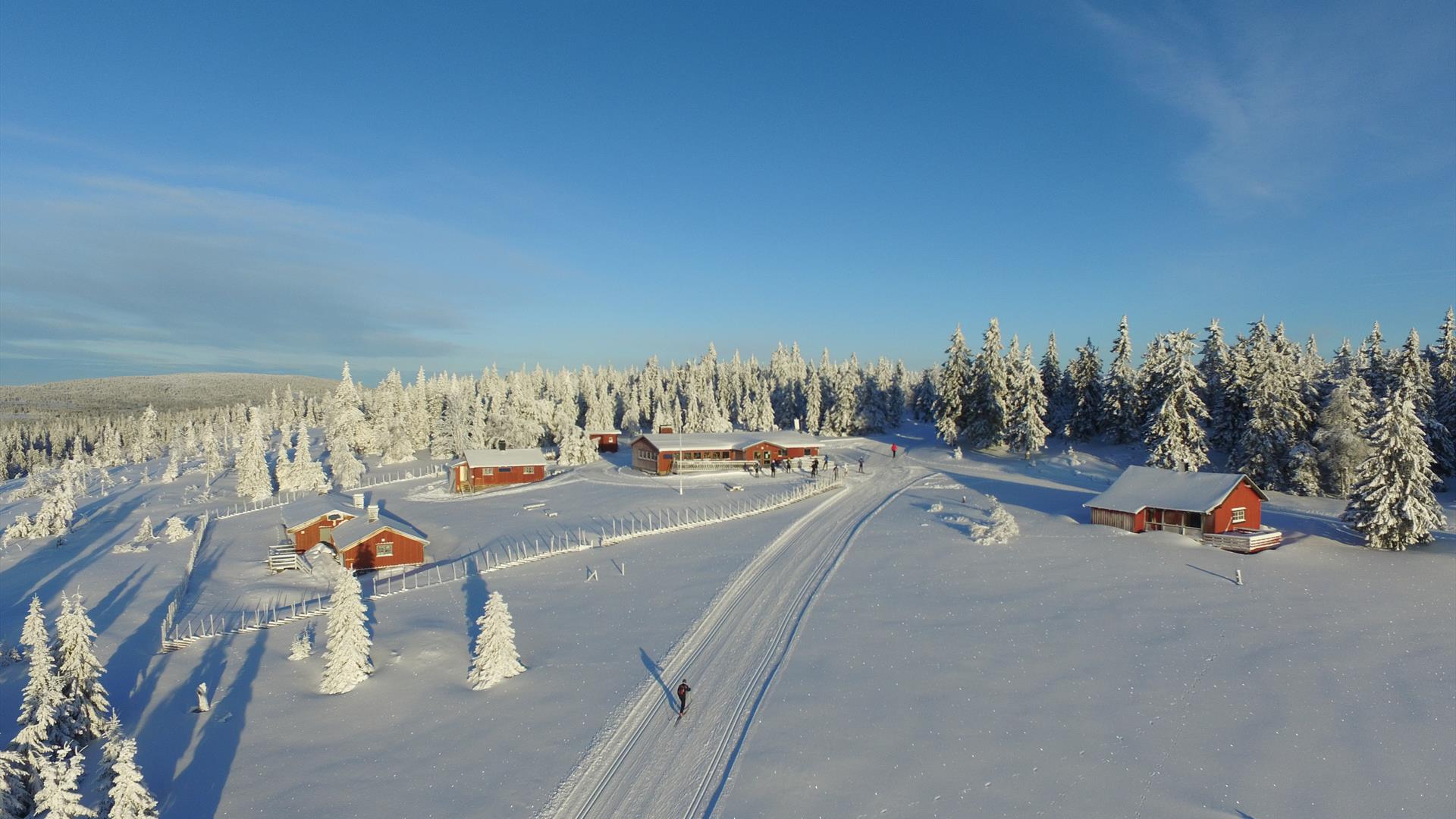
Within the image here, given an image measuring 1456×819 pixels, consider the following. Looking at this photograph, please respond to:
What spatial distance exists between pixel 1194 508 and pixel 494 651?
34283mm

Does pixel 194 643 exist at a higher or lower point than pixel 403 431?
lower

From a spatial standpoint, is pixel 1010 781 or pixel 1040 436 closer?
pixel 1010 781

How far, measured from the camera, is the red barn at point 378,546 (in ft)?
129

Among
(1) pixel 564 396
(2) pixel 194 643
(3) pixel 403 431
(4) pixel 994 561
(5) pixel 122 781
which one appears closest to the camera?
(5) pixel 122 781

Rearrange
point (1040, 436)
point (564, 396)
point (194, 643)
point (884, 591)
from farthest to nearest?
point (564, 396), point (1040, 436), point (884, 591), point (194, 643)

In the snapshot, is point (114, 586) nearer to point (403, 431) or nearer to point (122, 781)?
point (122, 781)

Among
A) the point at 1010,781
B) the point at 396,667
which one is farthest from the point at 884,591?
the point at 396,667

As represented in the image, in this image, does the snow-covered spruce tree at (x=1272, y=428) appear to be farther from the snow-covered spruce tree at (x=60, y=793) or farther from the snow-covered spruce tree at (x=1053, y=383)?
the snow-covered spruce tree at (x=60, y=793)

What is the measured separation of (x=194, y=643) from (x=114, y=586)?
14.4 metres

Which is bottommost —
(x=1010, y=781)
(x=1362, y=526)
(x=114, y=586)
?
(x=114, y=586)

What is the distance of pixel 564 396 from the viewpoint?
11281 centimetres

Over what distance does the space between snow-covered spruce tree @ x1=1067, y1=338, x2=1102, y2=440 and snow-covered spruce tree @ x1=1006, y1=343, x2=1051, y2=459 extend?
10135mm

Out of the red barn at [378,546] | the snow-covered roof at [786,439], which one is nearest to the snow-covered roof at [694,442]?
the snow-covered roof at [786,439]

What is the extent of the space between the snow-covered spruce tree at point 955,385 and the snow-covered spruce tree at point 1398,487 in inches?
1491
